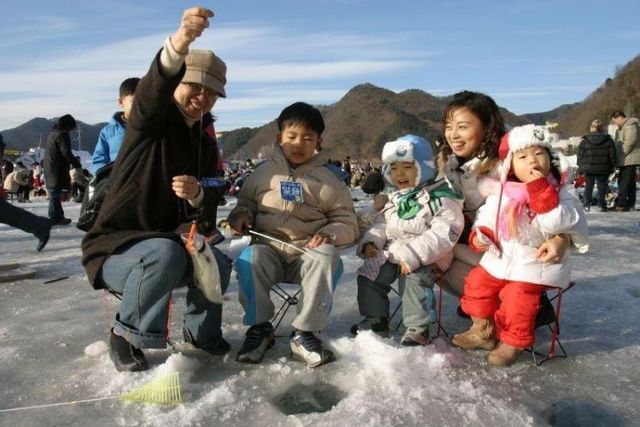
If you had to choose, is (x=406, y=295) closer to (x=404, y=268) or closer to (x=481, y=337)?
(x=404, y=268)

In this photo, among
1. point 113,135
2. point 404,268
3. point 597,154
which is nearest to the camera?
point 404,268

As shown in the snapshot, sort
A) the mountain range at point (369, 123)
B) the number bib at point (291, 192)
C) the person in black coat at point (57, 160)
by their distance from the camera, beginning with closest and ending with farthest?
the number bib at point (291, 192)
the person in black coat at point (57, 160)
the mountain range at point (369, 123)

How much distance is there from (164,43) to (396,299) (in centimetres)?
226

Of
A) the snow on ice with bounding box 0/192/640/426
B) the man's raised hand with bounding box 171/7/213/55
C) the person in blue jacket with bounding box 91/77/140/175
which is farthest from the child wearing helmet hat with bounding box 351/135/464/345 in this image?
the person in blue jacket with bounding box 91/77/140/175

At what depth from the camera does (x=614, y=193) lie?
1302cm

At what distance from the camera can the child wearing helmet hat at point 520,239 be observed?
8.08 feet

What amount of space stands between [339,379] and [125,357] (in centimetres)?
97

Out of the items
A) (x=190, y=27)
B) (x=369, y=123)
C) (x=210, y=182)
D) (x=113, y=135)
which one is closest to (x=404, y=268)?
(x=210, y=182)

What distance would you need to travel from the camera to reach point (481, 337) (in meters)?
2.71

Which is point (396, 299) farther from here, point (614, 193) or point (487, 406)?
point (614, 193)

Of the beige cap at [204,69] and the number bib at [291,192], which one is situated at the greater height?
the beige cap at [204,69]

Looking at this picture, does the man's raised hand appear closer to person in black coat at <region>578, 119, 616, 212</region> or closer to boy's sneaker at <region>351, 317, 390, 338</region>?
boy's sneaker at <region>351, 317, 390, 338</region>

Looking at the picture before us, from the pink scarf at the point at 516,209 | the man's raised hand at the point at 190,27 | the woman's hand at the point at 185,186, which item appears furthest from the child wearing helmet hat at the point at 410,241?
the man's raised hand at the point at 190,27

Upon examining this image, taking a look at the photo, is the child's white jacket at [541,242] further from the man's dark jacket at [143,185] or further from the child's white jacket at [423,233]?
the man's dark jacket at [143,185]
